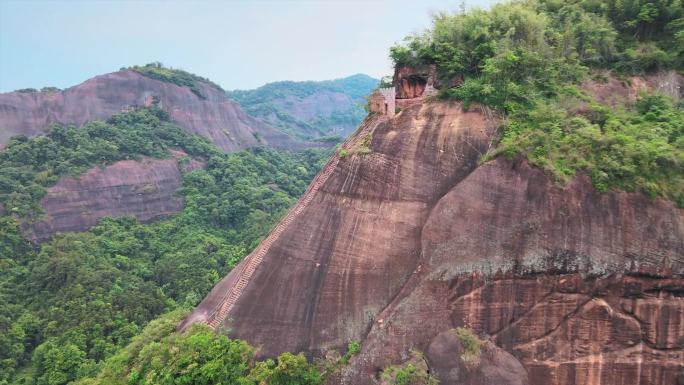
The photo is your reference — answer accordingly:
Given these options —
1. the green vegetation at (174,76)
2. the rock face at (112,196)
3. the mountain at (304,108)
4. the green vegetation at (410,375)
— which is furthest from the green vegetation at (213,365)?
the mountain at (304,108)

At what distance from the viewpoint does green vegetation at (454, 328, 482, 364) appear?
11.6 meters

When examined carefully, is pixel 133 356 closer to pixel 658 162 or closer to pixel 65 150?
pixel 658 162

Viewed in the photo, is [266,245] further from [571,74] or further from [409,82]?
[571,74]

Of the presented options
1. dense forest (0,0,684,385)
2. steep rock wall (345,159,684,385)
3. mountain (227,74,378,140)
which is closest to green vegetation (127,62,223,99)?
dense forest (0,0,684,385)

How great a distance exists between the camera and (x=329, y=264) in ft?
41.0

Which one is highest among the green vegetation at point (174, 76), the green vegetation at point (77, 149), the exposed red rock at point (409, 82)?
the green vegetation at point (174, 76)

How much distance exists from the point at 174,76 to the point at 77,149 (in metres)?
21.8

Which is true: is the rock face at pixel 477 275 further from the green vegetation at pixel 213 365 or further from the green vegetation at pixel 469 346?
the green vegetation at pixel 213 365

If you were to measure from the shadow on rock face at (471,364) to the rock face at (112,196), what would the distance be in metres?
31.7

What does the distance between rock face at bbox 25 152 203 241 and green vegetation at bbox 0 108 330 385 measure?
3.30 ft

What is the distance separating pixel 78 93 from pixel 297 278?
47605 mm

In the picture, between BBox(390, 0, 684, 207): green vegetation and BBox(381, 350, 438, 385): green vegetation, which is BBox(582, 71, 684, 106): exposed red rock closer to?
BBox(390, 0, 684, 207): green vegetation

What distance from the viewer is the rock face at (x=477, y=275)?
11570 millimetres

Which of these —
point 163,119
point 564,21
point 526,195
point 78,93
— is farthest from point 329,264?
point 78,93
